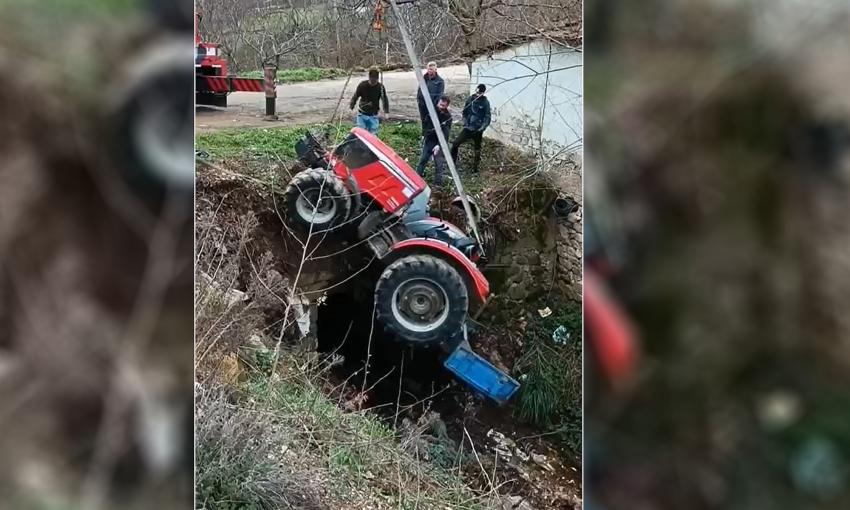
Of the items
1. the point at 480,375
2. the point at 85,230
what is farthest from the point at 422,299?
the point at 85,230

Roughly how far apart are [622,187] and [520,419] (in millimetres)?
890

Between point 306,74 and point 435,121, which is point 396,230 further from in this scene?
point 306,74

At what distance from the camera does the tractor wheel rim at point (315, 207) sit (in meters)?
2.46

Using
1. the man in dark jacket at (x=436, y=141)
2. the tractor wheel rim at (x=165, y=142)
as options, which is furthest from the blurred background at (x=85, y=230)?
the man in dark jacket at (x=436, y=141)

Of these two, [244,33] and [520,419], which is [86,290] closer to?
[244,33]

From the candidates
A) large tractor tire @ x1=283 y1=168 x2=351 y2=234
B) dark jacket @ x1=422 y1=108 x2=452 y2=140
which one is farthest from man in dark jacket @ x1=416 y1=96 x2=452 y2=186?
large tractor tire @ x1=283 y1=168 x2=351 y2=234

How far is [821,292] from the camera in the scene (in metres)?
2.29

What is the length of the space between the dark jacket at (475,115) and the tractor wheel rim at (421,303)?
559 mm

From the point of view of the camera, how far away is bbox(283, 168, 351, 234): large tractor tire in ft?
8.06

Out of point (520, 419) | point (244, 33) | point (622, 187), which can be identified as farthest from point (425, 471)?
point (244, 33)

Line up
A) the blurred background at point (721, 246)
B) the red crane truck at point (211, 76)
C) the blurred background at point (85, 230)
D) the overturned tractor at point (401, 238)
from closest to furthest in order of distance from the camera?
the blurred background at point (85, 230)
the blurred background at point (721, 246)
the red crane truck at point (211, 76)
the overturned tractor at point (401, 238)

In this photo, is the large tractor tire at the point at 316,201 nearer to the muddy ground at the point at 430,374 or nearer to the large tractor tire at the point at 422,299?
the muddy ground at the point at 430,374

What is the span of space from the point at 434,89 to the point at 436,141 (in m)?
0.17

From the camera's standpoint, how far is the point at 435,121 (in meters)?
2.40
